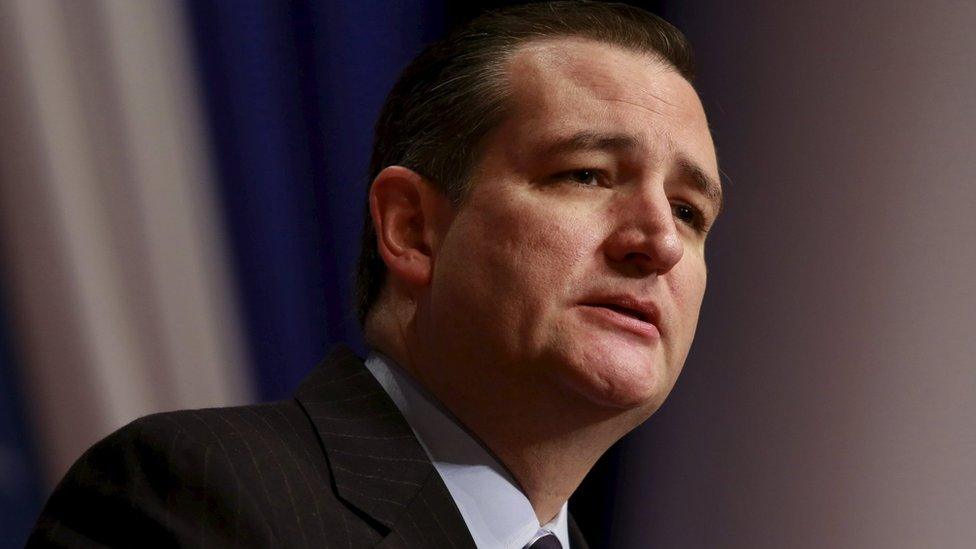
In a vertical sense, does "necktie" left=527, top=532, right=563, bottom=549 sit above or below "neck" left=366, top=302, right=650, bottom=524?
below

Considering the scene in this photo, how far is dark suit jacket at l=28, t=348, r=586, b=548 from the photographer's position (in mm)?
1094

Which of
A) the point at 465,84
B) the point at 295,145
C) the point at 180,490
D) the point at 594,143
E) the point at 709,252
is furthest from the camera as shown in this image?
the point at 709,252

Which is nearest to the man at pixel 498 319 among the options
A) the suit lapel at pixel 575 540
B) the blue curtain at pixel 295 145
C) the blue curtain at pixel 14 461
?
the suit lapel at pixel 575 540

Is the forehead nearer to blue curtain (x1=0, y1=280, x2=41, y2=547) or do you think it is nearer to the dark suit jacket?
the dark suit jacket

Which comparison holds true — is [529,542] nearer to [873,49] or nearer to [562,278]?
[562,278]

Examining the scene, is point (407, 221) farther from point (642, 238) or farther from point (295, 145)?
point (295, 145)

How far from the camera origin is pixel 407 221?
1517mm

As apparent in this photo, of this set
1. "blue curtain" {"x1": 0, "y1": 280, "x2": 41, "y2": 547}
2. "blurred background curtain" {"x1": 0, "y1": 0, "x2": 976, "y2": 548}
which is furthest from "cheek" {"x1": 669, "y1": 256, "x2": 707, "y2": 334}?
"blue curtain" {"x1": 0, "y1": 280, "x2": 41, "y2": 547}

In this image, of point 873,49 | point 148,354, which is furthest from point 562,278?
point 873,49

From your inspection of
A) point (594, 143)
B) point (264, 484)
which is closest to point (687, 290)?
point (594, 143)

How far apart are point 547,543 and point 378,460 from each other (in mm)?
251

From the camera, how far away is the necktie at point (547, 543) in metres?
1.36

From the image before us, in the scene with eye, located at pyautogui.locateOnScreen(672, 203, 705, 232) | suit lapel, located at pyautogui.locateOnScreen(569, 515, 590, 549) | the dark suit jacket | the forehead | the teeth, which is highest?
the forehead

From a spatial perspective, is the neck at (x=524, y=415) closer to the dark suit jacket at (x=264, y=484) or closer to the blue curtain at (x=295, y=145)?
the dark suit jacket at (x=264, y=484)
